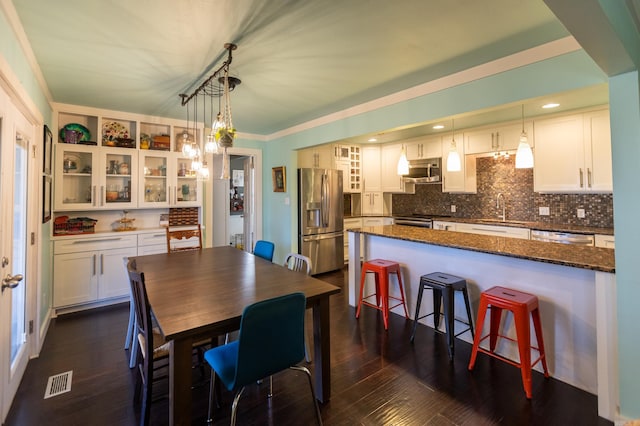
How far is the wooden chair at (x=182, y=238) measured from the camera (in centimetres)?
360

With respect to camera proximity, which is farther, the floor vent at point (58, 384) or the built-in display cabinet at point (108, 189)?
the built-in display cabinet at point (108, 189)

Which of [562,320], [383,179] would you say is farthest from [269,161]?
[562,320]

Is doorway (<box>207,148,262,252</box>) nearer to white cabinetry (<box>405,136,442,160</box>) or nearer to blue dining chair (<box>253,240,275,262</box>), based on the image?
blue dining chair (<box>253,240,275,262</box>)

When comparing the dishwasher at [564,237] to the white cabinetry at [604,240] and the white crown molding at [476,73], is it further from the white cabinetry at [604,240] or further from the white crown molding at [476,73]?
the white crown molding at [476,73]

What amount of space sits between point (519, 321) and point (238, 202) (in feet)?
20.7

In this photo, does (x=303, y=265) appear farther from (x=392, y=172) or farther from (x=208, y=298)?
(x=392, y=172)

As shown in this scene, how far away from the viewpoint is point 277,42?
2.16 m

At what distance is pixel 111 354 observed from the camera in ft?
8.73

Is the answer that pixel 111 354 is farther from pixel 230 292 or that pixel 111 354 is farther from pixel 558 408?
pixel 558 408

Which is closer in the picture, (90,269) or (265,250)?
(265,250)

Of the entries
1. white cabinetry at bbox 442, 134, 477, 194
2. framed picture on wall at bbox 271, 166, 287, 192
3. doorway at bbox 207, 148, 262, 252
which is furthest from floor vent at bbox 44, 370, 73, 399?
white cabinetry at bbox 442, 134, 477, 194

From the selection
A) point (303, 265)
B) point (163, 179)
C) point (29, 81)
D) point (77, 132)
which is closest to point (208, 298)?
point (303, 265)

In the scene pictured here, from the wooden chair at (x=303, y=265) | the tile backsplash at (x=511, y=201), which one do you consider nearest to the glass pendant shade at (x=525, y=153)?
the tile backsplash at (x=511, y=201)

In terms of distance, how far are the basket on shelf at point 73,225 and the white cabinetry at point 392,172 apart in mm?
4706
